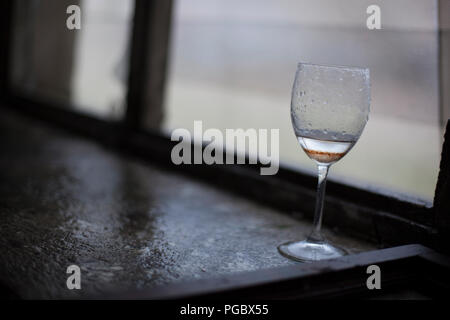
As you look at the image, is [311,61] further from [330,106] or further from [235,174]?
[330,106]

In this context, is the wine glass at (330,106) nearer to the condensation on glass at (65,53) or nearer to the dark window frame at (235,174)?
the dark window frame at (235,174)

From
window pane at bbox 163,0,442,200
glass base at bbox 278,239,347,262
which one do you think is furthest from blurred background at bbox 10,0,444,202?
glass base at bbox 278,239,347,262

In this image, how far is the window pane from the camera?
1070 mm

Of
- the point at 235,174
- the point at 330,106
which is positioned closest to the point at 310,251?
the point at 330,106

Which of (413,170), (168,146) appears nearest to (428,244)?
(413,170)

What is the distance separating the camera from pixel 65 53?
2.71 meters

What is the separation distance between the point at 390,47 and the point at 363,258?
0.58 m

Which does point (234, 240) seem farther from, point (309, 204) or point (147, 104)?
point (147, 104)

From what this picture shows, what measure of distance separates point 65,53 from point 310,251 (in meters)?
2.22

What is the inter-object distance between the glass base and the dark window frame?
0.47 ft

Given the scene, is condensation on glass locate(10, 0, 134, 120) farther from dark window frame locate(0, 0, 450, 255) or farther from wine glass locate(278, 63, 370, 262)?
wine glass locate(278, 63, 370, 262)

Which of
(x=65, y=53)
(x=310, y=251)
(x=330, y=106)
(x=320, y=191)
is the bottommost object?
(x=310, y=251)

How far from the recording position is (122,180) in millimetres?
1371

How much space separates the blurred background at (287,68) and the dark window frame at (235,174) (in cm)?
4
